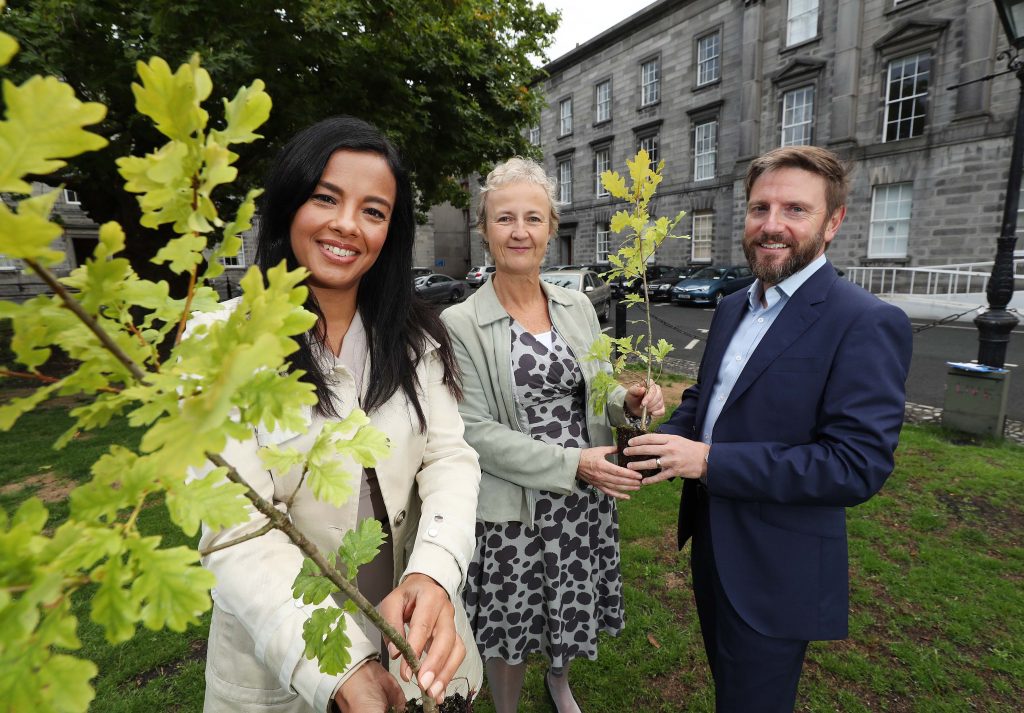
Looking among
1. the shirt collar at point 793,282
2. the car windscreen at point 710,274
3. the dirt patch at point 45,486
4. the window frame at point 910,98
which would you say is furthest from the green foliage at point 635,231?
the window frame at point 910,98

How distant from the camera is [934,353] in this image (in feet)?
32.6

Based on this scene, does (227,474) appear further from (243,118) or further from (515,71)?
(515,71)

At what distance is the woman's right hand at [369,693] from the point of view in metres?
1.05

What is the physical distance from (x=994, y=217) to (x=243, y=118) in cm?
2076

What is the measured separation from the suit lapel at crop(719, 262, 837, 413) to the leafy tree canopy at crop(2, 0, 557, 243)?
20.1 feet

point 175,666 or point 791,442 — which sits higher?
point 791,442

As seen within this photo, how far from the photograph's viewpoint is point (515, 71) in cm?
981

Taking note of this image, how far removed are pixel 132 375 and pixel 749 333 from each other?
2016mm

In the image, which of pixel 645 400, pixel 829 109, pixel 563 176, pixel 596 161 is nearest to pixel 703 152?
pixel 829 109

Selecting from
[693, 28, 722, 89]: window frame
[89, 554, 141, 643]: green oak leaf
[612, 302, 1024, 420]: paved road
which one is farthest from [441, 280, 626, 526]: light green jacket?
[693, 28, 722, 89]: window frame

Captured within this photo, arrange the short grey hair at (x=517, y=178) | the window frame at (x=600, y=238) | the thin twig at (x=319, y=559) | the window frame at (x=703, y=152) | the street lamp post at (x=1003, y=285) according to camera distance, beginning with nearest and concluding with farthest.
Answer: the thin twig at (x=319, y=559)
the short grey hair at (x=517, y=178)
the street lamp post at (x=1003, y=285)
the window frame at (x=703, y=152)
the window frame at (x=600, y=238)

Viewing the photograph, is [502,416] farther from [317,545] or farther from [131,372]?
[131,372]

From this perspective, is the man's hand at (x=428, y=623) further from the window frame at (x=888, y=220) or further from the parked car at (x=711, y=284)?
the window frame at (x=888, y=220)

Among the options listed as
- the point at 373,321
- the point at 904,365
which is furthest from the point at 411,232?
the point at 904,365
